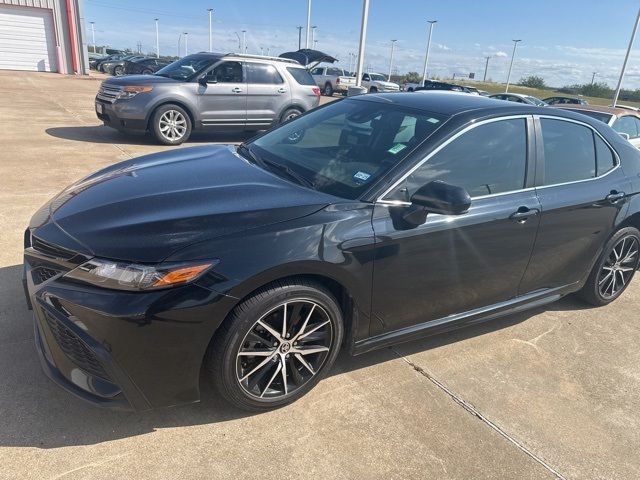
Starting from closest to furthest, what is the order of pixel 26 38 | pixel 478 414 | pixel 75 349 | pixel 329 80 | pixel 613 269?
pixel 75 349, pixel 478 414, pixel 613 269, pixel 26 38, pixel 329 80

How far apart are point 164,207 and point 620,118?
914cm

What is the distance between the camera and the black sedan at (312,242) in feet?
7.27

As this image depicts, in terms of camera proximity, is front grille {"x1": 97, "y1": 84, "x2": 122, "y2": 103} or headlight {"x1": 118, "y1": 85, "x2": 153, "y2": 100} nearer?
headlight {"x1": 118, "y1": 85, "x2": 153, "y2": 100}

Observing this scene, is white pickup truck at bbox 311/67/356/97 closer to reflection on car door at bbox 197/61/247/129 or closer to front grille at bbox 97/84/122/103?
reflection on car door at bbox 197/61/247/129

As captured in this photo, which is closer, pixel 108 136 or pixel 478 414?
pixel 478 414

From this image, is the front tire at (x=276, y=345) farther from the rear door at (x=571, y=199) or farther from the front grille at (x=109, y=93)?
the front grille at (x=109, y=93)

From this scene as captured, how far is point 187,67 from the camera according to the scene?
973 centimetres

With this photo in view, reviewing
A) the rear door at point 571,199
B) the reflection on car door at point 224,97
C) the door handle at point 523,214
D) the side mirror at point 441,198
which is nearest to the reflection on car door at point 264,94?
the reflection on car door at point 224,97

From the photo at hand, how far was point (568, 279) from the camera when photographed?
3.75 m

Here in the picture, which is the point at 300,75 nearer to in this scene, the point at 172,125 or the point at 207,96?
the point at 207,96

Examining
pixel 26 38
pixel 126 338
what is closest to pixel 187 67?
pixel 126 338

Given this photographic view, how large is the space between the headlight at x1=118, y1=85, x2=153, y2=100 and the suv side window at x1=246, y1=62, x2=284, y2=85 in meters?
2.07

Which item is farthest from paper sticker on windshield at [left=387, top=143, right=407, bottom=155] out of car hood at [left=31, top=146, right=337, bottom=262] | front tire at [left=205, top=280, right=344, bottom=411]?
front tire at [left=205, top=280, right=344, bottom=411]

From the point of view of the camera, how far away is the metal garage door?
2372 cm
